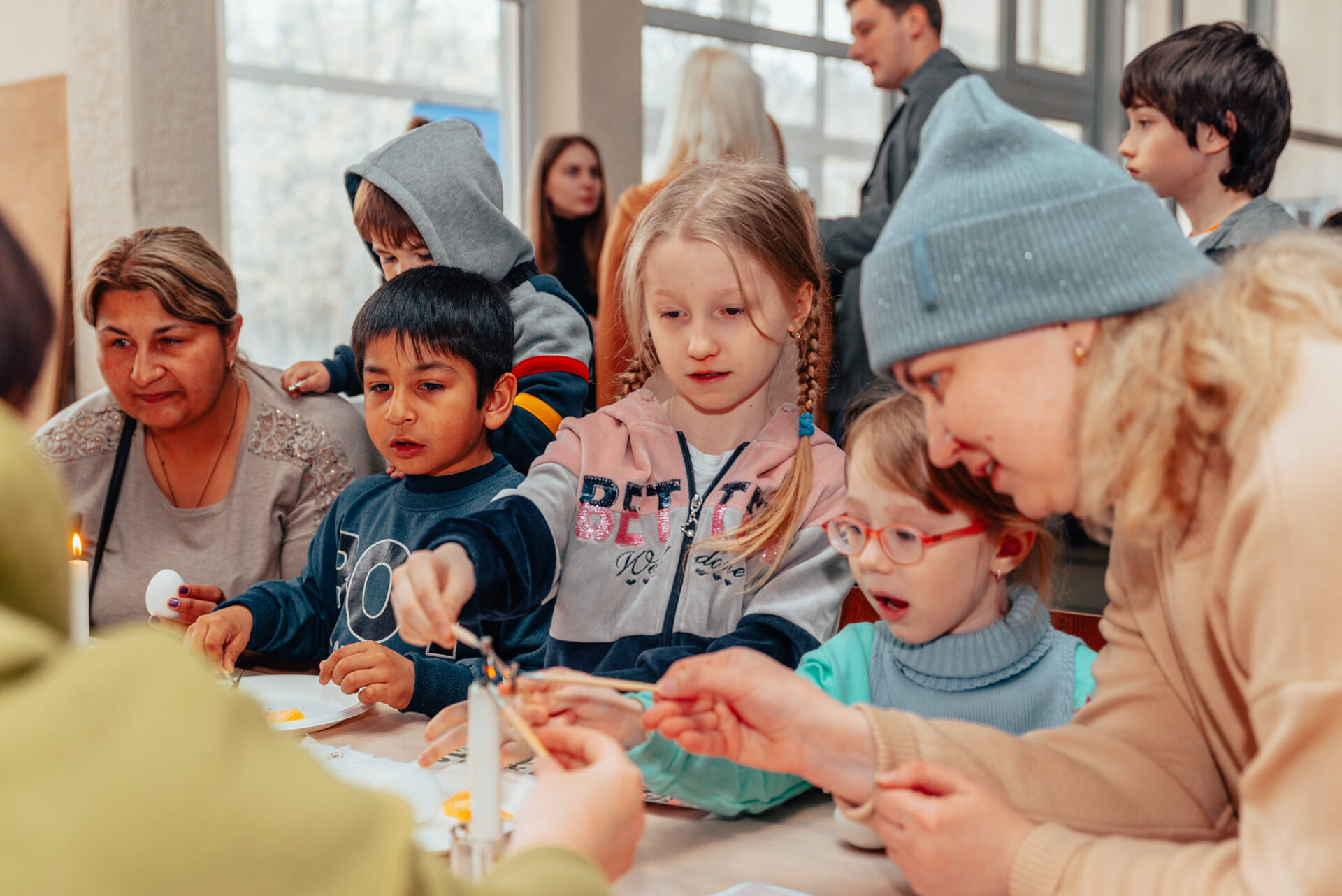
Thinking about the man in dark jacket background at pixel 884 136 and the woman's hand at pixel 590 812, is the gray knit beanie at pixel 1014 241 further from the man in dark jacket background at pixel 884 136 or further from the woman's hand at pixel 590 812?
the man in dark jacket background at pixel 884 136

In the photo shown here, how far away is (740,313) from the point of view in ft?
5.23

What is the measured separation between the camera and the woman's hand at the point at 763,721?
1.03 m

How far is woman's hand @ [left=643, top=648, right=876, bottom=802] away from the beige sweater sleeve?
3cm

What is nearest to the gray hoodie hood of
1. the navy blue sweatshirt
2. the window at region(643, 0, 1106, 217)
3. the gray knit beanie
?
the navy blue sweatshirt

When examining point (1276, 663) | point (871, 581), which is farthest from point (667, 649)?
point (1276, 663)

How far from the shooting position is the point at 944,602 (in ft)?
4.19

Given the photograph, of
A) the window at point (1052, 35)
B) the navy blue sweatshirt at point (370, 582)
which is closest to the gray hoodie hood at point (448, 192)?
the navy blue sweatshirt at point (370, 582)

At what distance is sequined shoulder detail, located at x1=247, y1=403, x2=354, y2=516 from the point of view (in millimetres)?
2219

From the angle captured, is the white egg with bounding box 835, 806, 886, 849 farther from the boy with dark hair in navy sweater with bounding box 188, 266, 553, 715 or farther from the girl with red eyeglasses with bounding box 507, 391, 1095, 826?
the boy with dark hair in navy sweater with bounding box 188, 266, 553, 715

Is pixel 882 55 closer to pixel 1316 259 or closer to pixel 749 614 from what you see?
pixel 749 614

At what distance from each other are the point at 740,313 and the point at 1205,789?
2.76ft

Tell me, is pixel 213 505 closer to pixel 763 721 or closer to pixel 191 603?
pixel 191 603

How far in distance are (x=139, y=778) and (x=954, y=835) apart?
0.66 meters

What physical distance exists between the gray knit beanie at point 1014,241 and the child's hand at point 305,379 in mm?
1670
